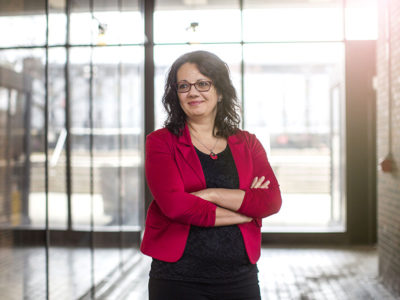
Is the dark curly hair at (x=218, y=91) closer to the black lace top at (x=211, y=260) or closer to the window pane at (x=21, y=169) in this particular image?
the black lace top at (x=211, y=260)

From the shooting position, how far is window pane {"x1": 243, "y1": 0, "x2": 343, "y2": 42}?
22.7 ft

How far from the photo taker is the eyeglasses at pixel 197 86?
1.83 metres

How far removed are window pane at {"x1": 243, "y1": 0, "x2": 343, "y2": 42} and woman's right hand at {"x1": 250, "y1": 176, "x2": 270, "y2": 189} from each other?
5339 mm

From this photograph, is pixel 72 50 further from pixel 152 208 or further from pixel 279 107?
pixel 279 107

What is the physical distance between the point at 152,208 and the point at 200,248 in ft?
0.85

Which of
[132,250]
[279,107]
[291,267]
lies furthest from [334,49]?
[132,250]

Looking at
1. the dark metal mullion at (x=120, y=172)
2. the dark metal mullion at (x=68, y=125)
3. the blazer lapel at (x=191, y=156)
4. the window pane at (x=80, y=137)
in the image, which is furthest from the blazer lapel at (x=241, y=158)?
the dark metal mullion at (x=120, y=172)

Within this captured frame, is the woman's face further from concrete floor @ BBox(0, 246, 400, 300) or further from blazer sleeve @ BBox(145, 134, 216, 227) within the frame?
concrete floor @ BBox(0, 246, 400, 300)

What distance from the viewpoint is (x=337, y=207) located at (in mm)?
7188

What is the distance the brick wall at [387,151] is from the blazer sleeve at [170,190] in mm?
3348

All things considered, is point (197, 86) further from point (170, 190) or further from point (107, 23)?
point (107, 23)

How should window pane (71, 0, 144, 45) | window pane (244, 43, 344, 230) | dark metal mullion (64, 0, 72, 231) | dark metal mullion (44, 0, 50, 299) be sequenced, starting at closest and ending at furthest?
dark metal mullion (44, 0, 50, 299) < dark metal mullion (64, 0, 72, 231) < window pane (71, 0, 144, 45) < window pane (244, 43, 344, 230)

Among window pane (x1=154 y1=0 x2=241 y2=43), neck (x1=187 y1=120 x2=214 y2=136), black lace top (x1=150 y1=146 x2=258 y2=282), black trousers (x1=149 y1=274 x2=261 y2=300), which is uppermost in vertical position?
window pane (x1=154 y1=0 x2=241 y2=43)

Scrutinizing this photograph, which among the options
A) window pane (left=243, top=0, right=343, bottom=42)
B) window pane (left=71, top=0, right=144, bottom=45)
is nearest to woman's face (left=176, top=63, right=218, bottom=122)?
window pane (left=71, top=0, right=144, bottom=45)
